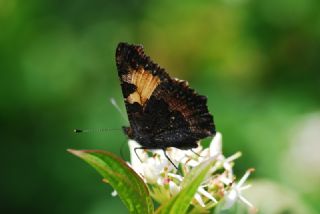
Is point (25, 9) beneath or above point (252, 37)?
beneath

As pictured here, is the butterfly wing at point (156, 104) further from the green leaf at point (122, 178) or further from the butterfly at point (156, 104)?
the green leaf at point (122, 178)

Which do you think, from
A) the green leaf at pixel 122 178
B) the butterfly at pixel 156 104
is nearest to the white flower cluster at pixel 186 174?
the butterfly at pixel 156 104

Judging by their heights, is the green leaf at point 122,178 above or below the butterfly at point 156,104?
below

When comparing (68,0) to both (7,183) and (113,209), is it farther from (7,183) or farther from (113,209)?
(113,209)

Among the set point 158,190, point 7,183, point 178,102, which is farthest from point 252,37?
point 158,190

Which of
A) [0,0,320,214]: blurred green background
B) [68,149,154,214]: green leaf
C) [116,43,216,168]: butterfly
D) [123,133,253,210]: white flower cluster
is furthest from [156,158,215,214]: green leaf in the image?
[0,0,320,214]: blurred green background

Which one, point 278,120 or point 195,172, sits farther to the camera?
point 278,120
